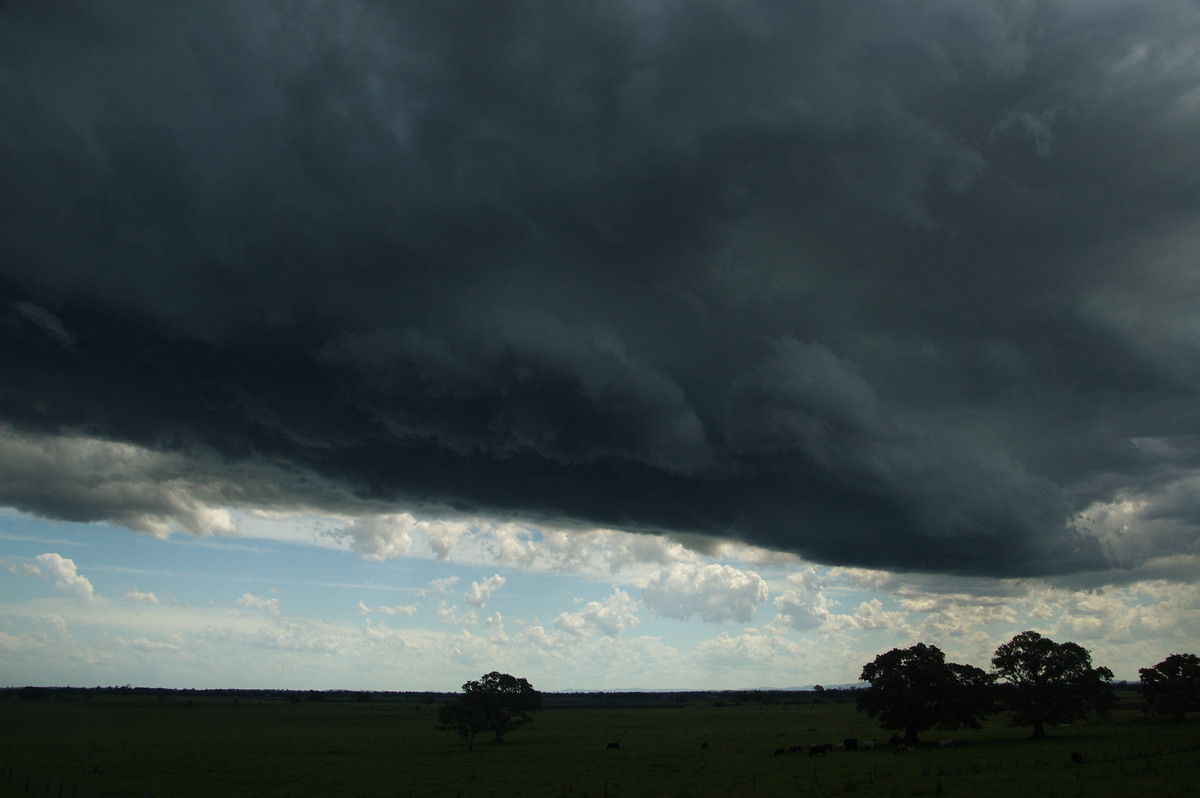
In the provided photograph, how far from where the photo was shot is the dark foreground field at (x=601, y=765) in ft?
178

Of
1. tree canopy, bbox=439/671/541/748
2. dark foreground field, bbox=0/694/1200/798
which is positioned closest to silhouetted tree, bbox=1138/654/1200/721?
dark foreground field, bbox=0/694/1200/798

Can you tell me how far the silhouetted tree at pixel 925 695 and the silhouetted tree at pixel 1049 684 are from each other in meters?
3.99

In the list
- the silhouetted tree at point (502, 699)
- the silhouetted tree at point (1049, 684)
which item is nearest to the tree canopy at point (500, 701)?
the silhouetted tree at point (502, 699)

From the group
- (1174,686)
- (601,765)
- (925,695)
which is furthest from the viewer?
(1174,686)

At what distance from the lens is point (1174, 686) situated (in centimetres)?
11269

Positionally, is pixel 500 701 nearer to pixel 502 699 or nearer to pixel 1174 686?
pixel 502 699

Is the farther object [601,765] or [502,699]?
[502,699]

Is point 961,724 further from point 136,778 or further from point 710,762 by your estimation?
point 136,778

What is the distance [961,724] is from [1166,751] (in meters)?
24.4

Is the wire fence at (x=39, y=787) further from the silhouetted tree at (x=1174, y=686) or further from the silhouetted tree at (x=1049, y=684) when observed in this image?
the silhouetted tree at (x=1174, y=686)

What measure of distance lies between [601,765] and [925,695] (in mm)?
39922

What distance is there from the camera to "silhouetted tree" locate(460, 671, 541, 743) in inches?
4783

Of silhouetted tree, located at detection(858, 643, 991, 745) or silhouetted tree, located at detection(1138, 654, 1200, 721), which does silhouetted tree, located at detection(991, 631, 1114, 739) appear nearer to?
silhouetted tree, located at detection(858, 643, 991, 745)

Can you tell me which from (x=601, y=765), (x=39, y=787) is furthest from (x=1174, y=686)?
(x=39, y=787)
